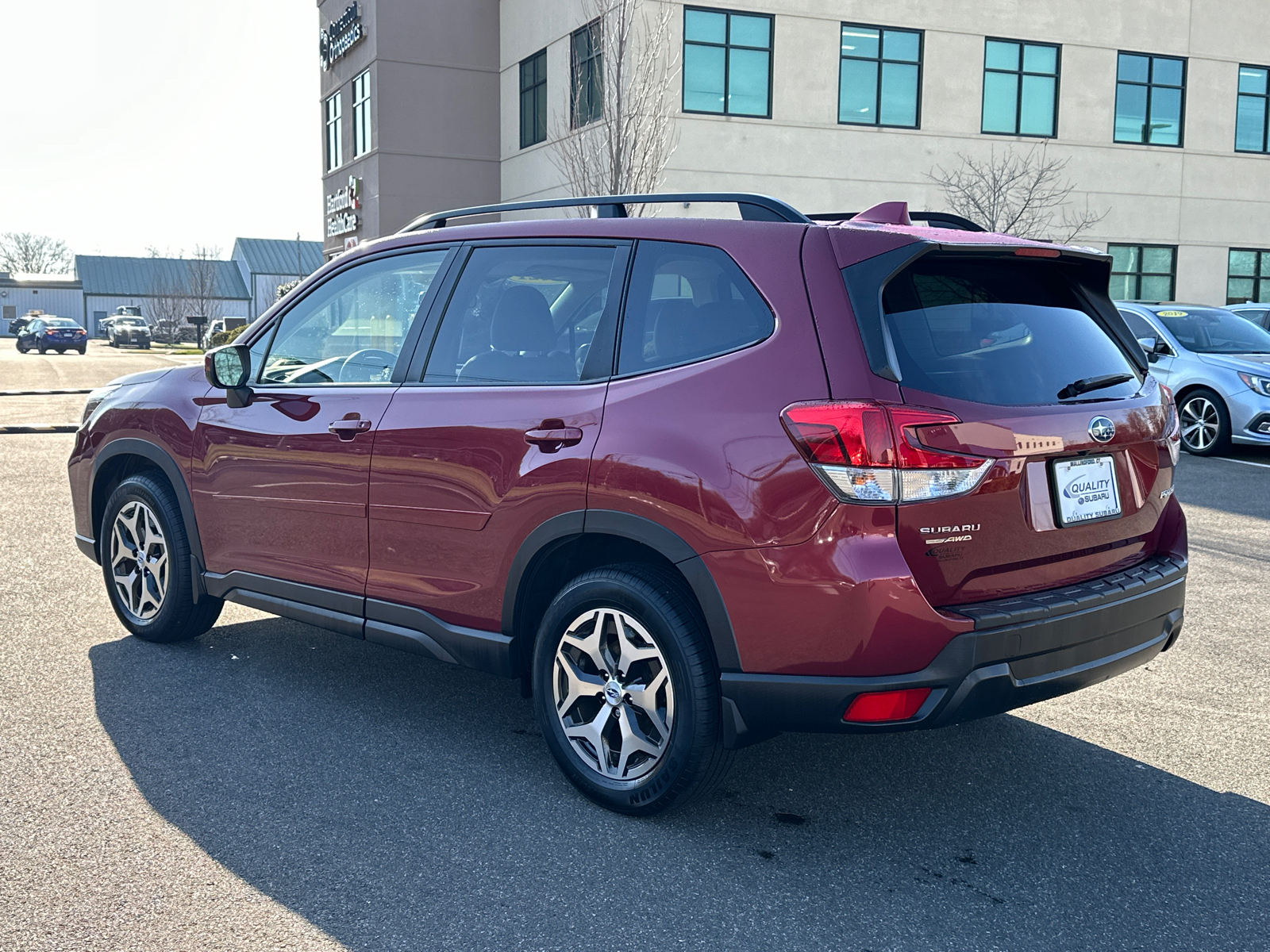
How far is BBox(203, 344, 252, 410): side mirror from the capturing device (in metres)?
5.07

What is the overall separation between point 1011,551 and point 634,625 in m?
1.14

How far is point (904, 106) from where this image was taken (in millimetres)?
27422

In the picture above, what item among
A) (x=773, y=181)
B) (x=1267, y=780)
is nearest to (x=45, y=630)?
(x=1267, y=780)

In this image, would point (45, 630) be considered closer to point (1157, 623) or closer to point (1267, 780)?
point (1157, 623)

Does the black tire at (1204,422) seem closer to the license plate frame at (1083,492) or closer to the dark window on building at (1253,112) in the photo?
the license plate frame at (1083,492)

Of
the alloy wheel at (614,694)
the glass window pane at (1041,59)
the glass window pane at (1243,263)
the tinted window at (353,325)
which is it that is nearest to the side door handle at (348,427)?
the tinted window at (353,325)

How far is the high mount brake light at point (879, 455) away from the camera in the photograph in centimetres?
323

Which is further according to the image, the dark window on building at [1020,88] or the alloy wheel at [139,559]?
the dark window on building at [1020,88]

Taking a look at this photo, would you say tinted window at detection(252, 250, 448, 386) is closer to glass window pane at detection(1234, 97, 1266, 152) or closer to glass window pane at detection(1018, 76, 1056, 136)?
glass window pane at detection(1018, 76, 1056, 136)

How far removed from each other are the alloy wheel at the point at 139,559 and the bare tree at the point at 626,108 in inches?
673

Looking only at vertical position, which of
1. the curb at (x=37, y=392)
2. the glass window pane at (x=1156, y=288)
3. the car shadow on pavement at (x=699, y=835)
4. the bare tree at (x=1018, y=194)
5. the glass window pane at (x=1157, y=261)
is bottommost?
Result: the car shadow on pavement at (x=699, y=835)

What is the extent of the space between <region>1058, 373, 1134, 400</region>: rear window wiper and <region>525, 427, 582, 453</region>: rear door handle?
1.49m

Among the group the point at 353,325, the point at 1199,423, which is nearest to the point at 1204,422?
the point at 1199,423

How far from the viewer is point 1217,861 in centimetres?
348
